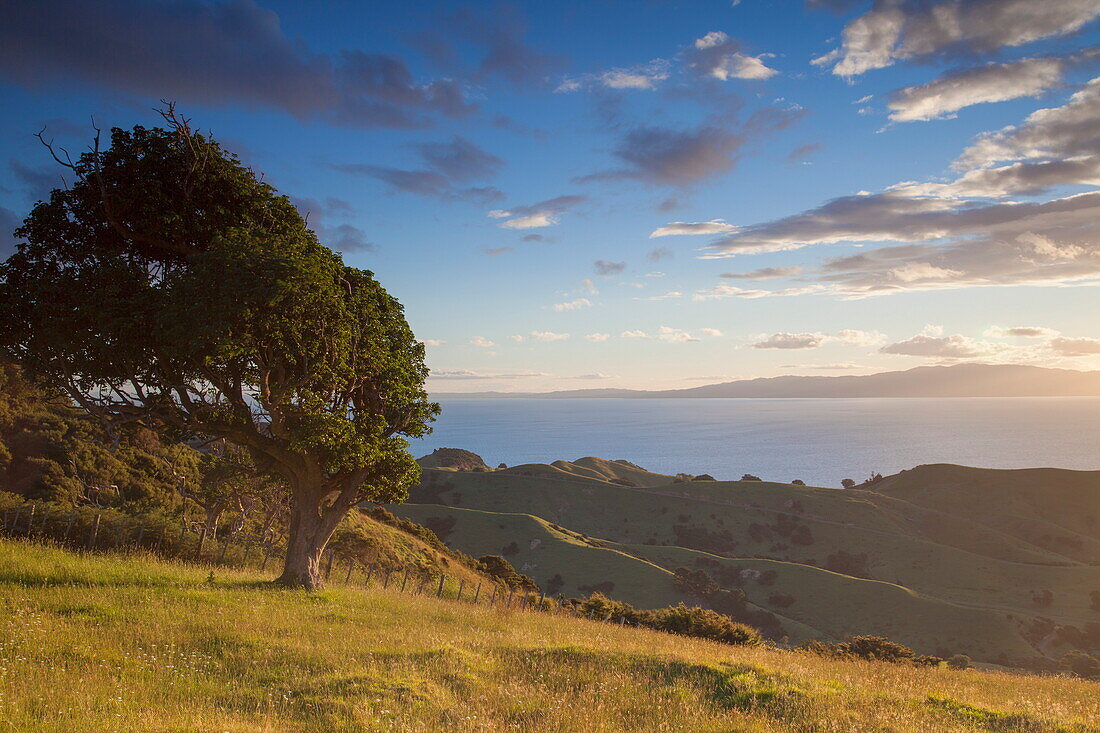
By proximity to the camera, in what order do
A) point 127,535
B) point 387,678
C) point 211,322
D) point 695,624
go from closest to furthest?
point 387,678 < point 211,322 < point 127,535 < point 695,624

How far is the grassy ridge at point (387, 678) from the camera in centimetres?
818

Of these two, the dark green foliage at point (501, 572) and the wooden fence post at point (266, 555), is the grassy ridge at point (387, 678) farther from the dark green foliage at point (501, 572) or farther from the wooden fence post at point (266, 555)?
the dark green foliage at point (501, 572)

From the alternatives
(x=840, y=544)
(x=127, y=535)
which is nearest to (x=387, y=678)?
(x=127, y=535)

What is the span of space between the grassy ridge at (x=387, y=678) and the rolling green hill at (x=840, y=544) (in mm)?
62807

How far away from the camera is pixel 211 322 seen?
51.7ft

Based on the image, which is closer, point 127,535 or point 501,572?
point 127,535

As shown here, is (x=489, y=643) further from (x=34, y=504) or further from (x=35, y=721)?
(x=34, y=504)

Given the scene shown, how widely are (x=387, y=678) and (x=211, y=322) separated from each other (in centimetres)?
1085

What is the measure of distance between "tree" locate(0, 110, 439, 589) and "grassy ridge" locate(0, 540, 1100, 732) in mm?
4724

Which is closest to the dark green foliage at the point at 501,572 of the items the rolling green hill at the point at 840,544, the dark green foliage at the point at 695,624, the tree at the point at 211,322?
the dark green foliage at the point at 695,624

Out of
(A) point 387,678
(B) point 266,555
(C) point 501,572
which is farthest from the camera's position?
(C) point 501,572

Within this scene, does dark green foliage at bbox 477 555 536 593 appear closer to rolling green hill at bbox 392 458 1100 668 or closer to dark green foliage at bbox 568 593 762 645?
dark green foliage at bbox 568 593 762 645

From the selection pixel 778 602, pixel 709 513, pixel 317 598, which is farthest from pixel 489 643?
pixel 709 513

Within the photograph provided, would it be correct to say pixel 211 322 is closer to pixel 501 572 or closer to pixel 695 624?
pixel 695 624
